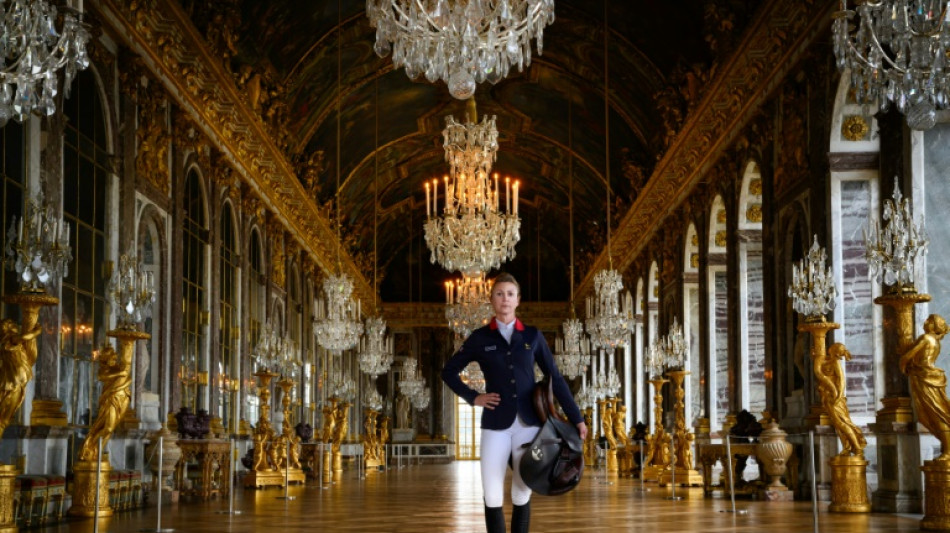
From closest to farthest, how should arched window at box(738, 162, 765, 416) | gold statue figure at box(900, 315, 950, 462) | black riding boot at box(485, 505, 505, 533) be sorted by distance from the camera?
black riding boot at box(485, 505, 505, 533) → gold statue figure at box(900, 315, 950, 462) → arched window at box(738, 162, 765, 416)

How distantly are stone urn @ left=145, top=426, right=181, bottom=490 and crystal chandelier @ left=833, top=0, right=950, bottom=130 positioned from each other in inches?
359

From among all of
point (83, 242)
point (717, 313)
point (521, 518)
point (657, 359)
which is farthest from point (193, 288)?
point (521, 518)

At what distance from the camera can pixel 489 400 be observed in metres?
5.78

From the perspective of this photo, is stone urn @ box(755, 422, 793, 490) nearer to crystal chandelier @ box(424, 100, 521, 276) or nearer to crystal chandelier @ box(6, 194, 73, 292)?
crystal chandelier @ box(424, 100, 521, 276)

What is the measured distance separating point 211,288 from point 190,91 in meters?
3.45

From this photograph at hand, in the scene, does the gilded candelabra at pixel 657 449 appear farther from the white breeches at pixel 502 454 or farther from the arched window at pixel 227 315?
the white breeches at pixel 502 454

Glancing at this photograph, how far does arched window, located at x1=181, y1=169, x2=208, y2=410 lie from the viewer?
17.6m

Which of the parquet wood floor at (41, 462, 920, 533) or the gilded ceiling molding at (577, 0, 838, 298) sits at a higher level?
the gilded ceiling molding at (577, 0, 838, 298)

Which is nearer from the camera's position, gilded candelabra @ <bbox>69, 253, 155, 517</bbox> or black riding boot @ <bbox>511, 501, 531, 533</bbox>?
black riding boot @ <bbox>511, 501, 531, 533</bbox>

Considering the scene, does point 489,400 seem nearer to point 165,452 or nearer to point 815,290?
point 815,290

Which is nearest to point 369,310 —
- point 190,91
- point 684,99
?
point 684,99

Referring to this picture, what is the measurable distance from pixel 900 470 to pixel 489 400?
7.18m

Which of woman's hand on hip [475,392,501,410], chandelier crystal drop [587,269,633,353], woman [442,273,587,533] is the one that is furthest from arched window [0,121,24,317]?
chandelier crystal drop [587,269,633,353]

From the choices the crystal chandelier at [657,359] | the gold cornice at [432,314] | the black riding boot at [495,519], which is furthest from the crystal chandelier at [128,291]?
the gold cornice at [432,314]
